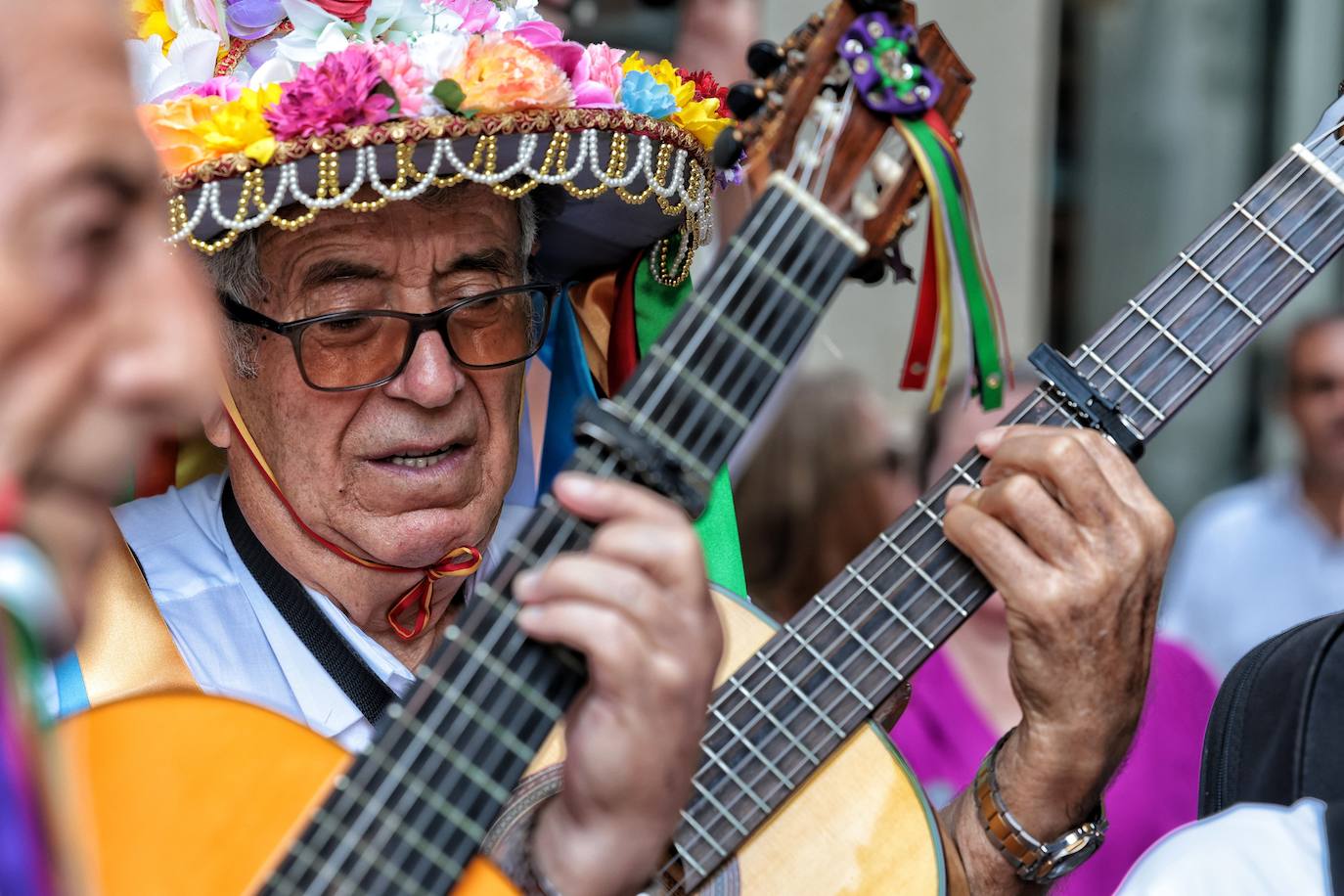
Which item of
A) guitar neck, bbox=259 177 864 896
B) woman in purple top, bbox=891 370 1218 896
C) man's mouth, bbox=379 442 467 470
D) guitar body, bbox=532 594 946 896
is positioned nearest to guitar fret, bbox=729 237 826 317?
guitar neck, bbox=259 177 864 896

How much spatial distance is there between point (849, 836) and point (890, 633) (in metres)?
0.23

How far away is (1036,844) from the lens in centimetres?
180

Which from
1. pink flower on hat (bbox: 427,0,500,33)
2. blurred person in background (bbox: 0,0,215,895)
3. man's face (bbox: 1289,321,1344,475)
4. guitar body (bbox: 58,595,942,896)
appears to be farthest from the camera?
man's face (bbox: 1289,321,1344,475)

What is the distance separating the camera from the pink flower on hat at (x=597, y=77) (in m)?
1.93

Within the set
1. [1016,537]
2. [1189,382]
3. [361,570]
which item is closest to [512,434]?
[361,570]

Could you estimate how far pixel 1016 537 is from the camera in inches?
Result: 67.4

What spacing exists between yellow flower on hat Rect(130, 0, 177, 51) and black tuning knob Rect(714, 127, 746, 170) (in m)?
0.87

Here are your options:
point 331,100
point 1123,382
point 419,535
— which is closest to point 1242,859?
point 1123,382

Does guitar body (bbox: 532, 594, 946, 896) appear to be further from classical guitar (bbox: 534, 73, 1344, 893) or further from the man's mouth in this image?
the man's mouth

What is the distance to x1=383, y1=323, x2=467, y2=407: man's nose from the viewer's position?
Answer: 192cm

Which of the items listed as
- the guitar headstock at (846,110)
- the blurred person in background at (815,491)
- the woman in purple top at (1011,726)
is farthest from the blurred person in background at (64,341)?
the blurred person in background at (815,491)

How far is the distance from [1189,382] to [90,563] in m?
1.31

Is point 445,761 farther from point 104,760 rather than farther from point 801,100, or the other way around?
point 801,100

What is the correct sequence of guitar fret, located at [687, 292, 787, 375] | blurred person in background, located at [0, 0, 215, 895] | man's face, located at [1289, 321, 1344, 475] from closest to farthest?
blurred person in background, located at [0, 0, 215, 895] < guitar fret, located at [687, 292, 787, 375] < man's face, located at [1289, 321, 1344, 475]
